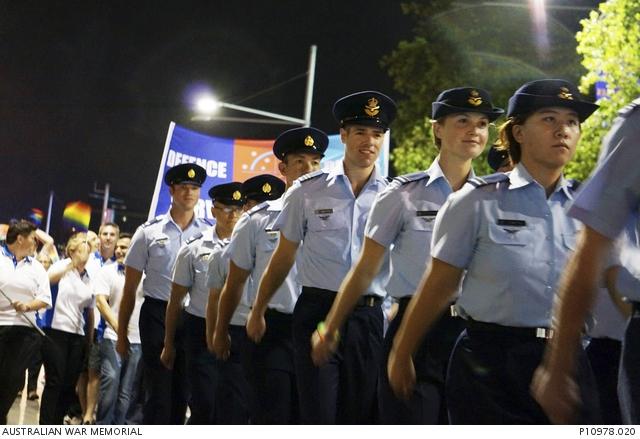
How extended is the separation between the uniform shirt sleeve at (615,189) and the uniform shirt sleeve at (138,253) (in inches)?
288

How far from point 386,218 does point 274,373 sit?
1.72 meters

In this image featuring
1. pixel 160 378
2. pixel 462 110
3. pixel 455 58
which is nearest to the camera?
pixel 462 110

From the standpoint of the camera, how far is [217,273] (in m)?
8.98

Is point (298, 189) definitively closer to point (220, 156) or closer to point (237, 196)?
point (237, 196)

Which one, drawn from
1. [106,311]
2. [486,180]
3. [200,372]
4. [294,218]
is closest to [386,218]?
[294,218]

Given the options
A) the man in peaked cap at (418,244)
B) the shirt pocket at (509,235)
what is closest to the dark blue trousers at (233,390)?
the man in peaked cap at (418,244)

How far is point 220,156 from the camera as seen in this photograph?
12.5m

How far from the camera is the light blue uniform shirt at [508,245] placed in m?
4.10

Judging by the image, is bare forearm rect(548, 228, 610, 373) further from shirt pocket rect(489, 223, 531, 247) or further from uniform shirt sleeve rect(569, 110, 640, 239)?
shirt pocket rect(489, 223, 531, 247)

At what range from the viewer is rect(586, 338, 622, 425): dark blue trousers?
4.84m

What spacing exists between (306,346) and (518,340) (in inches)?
92.8

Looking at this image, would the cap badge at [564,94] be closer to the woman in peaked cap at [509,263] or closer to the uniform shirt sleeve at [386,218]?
the woman in peaked cap at [509,263]

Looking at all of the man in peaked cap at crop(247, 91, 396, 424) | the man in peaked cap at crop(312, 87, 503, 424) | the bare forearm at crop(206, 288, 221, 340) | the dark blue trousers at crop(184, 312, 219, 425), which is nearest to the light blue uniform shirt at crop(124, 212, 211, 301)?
the dark blue trousers at crop(184, 312, 219, 425)

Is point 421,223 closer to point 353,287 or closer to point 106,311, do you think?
point 353,287
